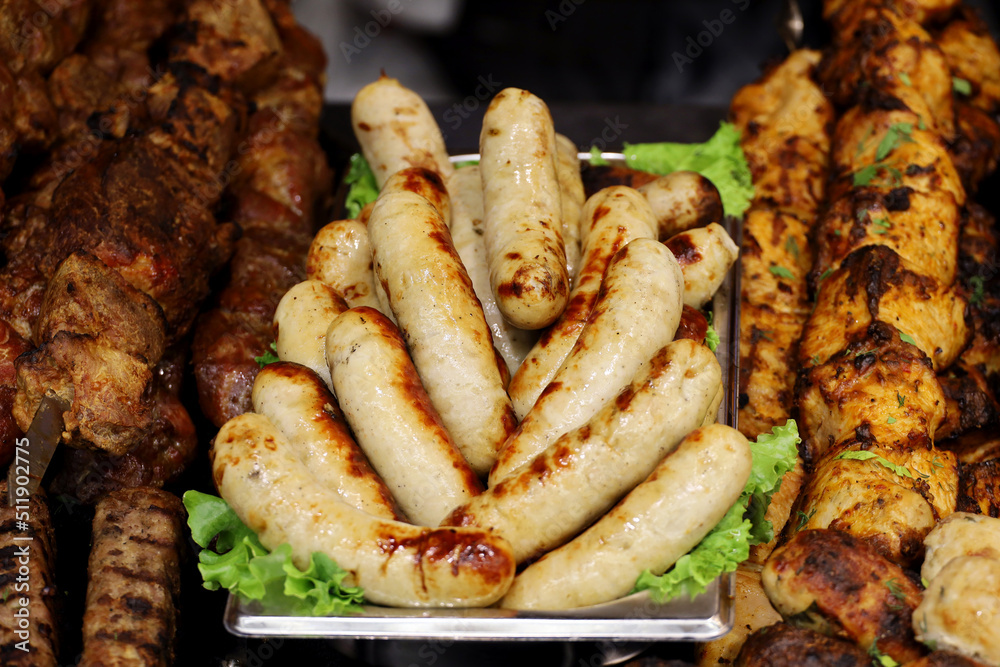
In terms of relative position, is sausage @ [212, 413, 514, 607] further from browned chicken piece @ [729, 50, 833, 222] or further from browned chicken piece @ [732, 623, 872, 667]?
browned chicken piece @ [729, 50, 833, 222]

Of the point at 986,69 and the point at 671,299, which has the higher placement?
the point at 986,69

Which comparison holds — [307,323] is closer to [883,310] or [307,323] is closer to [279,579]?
[279,579]

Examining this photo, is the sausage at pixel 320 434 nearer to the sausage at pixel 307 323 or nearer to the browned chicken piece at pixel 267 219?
the sausage at pixel 307 323

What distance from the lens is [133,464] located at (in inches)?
142

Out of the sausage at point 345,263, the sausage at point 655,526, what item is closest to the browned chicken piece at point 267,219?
the sausage at point 345,263

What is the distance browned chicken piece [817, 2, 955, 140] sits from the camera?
4.76 m

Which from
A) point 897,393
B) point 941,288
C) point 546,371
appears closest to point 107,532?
point 546,371

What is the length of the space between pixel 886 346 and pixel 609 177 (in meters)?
1.55

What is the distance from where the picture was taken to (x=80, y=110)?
4.50m

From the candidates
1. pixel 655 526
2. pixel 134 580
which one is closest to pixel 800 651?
pixel 655 526

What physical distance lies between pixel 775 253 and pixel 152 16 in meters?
3.64

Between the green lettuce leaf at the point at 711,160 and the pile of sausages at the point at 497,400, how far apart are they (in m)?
1.10

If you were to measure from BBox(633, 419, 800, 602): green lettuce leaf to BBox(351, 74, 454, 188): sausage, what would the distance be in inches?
78.9

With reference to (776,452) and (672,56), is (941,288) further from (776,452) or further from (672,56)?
(672,56)
